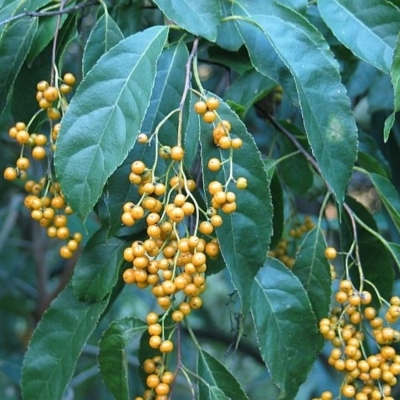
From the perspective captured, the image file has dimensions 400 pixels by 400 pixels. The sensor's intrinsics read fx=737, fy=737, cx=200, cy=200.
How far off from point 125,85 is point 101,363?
379 millimetres

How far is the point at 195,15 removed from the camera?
97 centimetres

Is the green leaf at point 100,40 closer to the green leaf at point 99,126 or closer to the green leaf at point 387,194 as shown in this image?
the green leaf at point 99,126

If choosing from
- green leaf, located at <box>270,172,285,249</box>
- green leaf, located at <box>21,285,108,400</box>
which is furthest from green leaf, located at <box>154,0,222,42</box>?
green leaf, located at <box>21,285,108,400</box>

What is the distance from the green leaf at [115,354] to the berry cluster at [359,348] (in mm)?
280

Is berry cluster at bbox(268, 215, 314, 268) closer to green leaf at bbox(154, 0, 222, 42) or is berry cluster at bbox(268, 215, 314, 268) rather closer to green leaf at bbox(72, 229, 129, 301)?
green leaf at bbox(72, 229, 129, 301)

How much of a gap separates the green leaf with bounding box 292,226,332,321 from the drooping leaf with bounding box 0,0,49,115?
50 cm

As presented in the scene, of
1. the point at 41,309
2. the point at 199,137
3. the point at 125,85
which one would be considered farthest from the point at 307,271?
the point at 41,309

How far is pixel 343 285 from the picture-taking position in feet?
3.37

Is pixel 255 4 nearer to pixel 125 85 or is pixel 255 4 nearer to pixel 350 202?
pixel 125 85

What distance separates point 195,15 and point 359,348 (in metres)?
0.53

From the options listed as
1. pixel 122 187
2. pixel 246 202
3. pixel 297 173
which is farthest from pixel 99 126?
pixel 297 173

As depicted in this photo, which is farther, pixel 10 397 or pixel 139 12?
pixel 10 397

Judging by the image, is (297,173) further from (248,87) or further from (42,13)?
(42,13)

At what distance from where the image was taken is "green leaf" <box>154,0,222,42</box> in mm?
957
